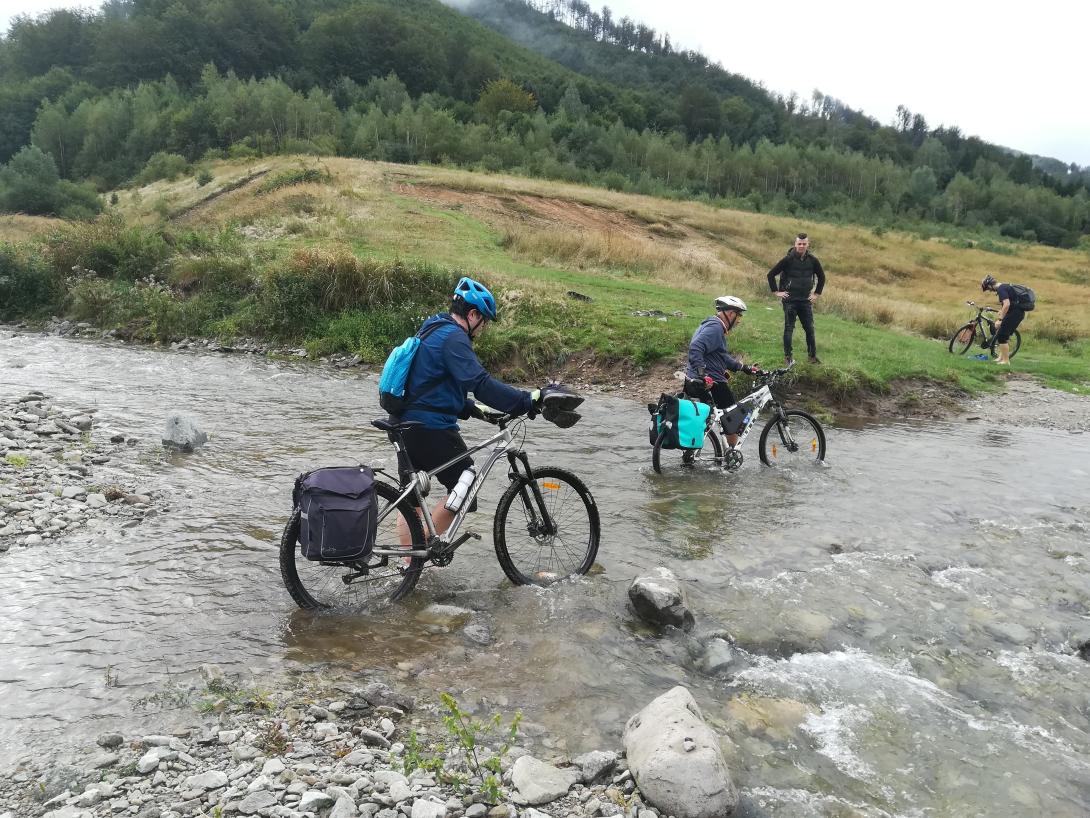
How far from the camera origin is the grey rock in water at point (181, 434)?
397 inches

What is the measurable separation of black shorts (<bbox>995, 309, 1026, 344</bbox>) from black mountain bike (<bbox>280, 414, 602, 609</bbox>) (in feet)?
58.0

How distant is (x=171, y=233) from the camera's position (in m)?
24.1

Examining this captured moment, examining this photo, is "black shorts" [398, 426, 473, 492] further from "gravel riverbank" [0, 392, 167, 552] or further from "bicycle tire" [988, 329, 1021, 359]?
"bicycle tire" [988, 329, 1021, 359]

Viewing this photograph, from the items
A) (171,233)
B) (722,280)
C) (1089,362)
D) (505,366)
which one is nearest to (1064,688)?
(505,366)

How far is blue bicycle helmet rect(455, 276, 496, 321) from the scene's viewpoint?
595 cm

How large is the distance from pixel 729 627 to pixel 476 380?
9.92 ft

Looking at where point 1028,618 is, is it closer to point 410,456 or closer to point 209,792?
point 410,456

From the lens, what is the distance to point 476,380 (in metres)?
5.84

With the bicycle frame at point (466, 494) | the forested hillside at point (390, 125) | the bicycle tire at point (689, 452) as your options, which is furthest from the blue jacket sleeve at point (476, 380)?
the forested hillside at point (390, 125)

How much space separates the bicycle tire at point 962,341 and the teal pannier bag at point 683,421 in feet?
47.9

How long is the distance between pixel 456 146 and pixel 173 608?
237 feet

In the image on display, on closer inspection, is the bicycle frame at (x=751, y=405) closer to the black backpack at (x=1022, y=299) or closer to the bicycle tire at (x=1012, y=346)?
the black backpack at (x=1022, y=299)

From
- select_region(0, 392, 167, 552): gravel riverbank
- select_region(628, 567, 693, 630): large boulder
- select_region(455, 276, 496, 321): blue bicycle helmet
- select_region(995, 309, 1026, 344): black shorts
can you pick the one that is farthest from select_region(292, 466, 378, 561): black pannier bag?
select_region(995, 309, 1026, 344): black shorts

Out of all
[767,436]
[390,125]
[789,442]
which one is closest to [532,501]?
[767,436]
